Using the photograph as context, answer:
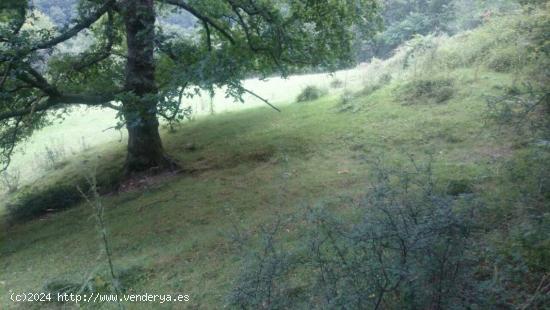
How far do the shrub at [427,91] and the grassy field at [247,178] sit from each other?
0.24ft

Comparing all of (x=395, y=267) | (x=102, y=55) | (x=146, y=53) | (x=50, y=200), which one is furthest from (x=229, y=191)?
(x=395, y=267)

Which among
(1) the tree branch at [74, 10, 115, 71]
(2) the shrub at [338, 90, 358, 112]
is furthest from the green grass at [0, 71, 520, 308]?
(1) the tree branch at [74, 10, 115, 71]

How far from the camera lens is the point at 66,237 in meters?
8.56

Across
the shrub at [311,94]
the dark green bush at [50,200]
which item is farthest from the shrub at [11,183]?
the shrub at [311,94]

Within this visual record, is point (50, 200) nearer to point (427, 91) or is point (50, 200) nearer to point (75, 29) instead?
point (75, 29)

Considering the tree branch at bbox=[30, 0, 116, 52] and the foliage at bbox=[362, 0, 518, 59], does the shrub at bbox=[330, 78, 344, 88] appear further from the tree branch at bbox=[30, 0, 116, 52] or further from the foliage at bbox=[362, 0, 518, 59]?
the foliage at bbox=[362, 0, 518, 59]

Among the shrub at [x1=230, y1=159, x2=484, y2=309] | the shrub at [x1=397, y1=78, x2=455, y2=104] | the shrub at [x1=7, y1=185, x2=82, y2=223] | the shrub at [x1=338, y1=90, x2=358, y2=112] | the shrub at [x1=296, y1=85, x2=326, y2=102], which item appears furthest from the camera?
the shrub at [x1=296, y1=85, x2=326, y2=102]

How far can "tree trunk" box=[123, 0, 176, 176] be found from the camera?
26.9ft

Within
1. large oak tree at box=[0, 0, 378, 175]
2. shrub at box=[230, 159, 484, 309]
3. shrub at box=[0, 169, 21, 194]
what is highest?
large oak tree at box=[0, 0, 378, 175]

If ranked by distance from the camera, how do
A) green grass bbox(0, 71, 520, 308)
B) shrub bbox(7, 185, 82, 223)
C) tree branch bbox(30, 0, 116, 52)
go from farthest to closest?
shrub bbox(7, 185, 82, 223), tree branch bbox(30, 0, 116, 52), green grass bbox(0, 71, 520, 308)

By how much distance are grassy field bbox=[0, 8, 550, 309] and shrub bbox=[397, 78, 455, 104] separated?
0.07 m

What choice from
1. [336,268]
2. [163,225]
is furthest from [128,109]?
[336,268]

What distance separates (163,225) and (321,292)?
4848mm

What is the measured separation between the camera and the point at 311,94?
51.0 feet
